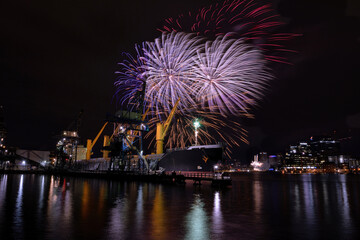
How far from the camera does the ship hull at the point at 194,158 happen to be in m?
62.4

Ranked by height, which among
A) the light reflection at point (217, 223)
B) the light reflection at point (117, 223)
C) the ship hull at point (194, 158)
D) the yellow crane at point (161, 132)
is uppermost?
the yellow crane at point (161, 132)

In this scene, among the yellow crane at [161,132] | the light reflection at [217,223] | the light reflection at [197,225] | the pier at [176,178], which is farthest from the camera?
the yellow crane at [161,132]

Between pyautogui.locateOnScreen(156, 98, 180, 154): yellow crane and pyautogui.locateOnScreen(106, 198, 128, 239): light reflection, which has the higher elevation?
pyautogui.locateOnScreen(156, 98, 180, 154): yellow crane

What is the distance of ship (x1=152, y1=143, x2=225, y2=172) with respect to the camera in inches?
2456

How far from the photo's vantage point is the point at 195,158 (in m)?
64.2

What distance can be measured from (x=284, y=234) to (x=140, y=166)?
63.1 metres

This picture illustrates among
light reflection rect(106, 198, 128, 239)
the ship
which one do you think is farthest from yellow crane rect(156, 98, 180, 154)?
light reflection rect(106, 198, 128, 239)

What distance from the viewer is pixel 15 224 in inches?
472

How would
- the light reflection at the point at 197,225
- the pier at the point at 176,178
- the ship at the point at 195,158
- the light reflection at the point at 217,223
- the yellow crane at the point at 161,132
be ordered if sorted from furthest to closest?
the yellow crane at the point at 161,132, the ship at the point at 195,158, the pier at the point at 176,178, the light reflection at the point at 217,223, the light reflection at the point at 197,225

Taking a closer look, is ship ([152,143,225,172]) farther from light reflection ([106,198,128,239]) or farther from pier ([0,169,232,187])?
light reflection ([106,198,128,239])

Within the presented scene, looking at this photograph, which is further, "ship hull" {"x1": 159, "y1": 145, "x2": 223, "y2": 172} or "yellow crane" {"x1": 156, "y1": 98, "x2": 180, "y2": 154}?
"yellow crane" {"x1": 156, "y1": 98, "x2": 180, "y2": 154}

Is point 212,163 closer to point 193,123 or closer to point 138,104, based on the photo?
point 193,123

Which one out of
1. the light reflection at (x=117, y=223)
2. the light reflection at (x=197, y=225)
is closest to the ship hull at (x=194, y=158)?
the light reflection at (x=197, y=225)

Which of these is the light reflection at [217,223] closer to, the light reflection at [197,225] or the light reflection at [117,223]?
the light reflection at [197,225]
